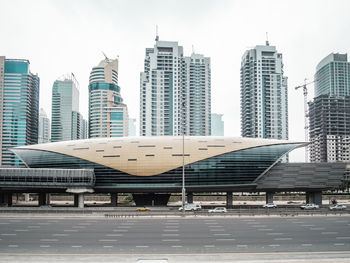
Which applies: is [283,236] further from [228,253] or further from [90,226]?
[90,226]

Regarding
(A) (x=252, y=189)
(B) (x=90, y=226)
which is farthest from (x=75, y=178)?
(A) (x=252, y=189)

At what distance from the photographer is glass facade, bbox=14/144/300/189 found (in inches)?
3462

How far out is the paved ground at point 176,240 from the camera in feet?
96.5

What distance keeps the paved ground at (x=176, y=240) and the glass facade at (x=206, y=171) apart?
34244mm

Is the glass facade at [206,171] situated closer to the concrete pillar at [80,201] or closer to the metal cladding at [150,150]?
the metal cladding at [150,150]

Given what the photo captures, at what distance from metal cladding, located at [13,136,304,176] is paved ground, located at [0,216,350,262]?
33578 millimetres

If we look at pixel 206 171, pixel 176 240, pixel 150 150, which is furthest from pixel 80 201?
pixel 176 240

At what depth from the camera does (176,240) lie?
37312 mm

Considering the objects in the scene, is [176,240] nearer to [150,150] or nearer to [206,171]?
[206,171]

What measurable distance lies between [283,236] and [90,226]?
27.2 m

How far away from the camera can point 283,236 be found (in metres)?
39.4

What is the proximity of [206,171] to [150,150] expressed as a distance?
52.9 feet

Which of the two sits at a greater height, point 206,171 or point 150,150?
point 150,150

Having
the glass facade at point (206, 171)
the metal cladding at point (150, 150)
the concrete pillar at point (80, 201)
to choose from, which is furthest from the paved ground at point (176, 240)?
the glass facade at point (206, 171)
